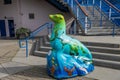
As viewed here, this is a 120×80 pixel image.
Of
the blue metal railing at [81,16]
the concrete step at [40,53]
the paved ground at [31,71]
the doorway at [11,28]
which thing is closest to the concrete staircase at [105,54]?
the paved ground at [31,71]

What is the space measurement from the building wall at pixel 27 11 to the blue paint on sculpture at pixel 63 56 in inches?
449

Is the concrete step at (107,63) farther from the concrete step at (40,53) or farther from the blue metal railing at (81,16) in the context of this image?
the blue metal railing at (81,16)

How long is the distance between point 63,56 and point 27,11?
12.0 metres

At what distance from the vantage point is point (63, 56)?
5.23 m

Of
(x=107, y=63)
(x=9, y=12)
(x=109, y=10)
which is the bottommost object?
(x=107, y=63)

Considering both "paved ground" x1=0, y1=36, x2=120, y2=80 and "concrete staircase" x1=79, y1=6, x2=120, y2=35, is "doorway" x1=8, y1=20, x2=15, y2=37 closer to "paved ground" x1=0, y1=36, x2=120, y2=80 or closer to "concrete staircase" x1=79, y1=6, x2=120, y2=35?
"concrete staircase" x1=79, y1=6, x2=120, y2=35

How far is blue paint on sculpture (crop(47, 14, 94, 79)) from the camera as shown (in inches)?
202

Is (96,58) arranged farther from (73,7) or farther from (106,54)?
(73,7)

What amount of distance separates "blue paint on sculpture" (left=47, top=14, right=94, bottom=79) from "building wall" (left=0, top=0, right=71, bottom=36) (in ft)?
37.4

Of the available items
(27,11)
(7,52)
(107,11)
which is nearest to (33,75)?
(7,52)

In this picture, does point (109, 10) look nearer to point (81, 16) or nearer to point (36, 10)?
point (81, 16)

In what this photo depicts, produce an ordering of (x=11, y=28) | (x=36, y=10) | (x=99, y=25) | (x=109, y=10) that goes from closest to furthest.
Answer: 1. (x=99, y=25)
2. (x=109, y=10)
3. (x=36, y=10)
4. (x=11, y=28)

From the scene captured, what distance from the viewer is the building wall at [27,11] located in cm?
1623

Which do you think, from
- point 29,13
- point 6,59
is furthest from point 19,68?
point 29,13
